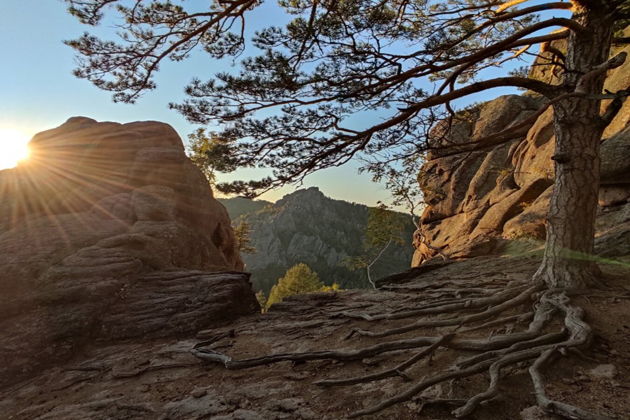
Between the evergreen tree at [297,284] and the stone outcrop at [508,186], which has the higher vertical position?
the stone outcrop at [508,186]

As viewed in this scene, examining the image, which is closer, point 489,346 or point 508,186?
point 489,346

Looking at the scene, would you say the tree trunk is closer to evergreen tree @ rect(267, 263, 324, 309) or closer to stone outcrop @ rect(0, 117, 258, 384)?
stone outcrop @ rect(0, 117, 258, 384)

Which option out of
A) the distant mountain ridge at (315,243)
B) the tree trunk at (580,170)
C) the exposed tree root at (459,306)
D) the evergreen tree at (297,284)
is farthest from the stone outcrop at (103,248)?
the distant mountain ridge at (315,243)

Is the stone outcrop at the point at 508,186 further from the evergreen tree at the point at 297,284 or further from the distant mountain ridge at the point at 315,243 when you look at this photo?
the distant mountain ridge at the point at 315,243

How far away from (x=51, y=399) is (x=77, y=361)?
159cm

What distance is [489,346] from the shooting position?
3.81 meters

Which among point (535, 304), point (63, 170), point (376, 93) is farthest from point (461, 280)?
point (63, 170)

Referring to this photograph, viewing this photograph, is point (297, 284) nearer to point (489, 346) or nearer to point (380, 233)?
point (380, 233)

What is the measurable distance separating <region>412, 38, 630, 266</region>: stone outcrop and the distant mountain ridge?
201ft

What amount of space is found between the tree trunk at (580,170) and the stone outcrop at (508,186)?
0.83 meters

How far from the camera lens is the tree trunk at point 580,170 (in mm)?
5281

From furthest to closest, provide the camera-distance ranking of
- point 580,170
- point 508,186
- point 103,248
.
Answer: point 508,186
point 103,248
point 580,170

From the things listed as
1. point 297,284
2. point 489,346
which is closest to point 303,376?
point 489,346

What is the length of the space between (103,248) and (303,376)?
764 centimetres
